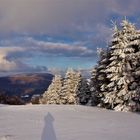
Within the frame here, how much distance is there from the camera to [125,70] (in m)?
33.6

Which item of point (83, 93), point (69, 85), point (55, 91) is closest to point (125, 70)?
point (83, 93)

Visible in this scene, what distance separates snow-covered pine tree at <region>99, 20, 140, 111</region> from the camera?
32156 millimetres

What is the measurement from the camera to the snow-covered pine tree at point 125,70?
3216 cm

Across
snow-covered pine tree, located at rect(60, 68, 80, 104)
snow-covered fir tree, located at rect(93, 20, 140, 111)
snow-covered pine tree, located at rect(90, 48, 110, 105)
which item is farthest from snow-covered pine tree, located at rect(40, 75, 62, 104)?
snow-covered fir tree, located at rect(93, 20, 140, 111)

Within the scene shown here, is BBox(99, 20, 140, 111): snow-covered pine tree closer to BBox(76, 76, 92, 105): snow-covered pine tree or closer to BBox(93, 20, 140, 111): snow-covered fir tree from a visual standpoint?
BBox(93, 20, 140, 111): snow-covered fir tree

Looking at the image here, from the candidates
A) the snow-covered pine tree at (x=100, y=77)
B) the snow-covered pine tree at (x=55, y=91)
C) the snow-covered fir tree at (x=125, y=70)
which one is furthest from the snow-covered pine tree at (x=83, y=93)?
the snow-covered fir tree at (x=125, y=70)

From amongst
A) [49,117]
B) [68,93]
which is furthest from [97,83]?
[68,93]

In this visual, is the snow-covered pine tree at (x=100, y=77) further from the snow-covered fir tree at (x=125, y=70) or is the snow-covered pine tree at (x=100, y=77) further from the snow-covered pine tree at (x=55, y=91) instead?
the snow-covered pine tree at (x=55, y=91)

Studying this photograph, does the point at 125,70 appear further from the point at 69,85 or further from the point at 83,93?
the point at 69,85

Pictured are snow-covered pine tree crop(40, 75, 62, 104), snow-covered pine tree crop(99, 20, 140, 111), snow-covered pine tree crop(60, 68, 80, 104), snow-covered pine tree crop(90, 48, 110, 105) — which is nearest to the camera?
snow-covered pine tree crop(99, 20, 140, 111)

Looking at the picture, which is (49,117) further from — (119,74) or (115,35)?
(115,35)


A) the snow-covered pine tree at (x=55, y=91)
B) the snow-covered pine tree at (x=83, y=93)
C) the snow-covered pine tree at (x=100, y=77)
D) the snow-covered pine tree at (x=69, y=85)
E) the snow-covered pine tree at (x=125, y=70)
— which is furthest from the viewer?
the snow-covered pine tree at (x=55, y=91)

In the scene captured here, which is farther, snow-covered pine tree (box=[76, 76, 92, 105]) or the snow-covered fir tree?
snow-covered pine tree (box=[76, 76, 92, 105])

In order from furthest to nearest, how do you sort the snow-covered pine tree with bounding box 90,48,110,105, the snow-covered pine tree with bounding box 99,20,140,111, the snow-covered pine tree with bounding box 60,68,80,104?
the snow-covered pine tree with bounding box 60,68,80,104, the snow-covered pine tree with bounding box 90,48,110,105, the snow-covered pine tree with bounding box 99,20,140,111
